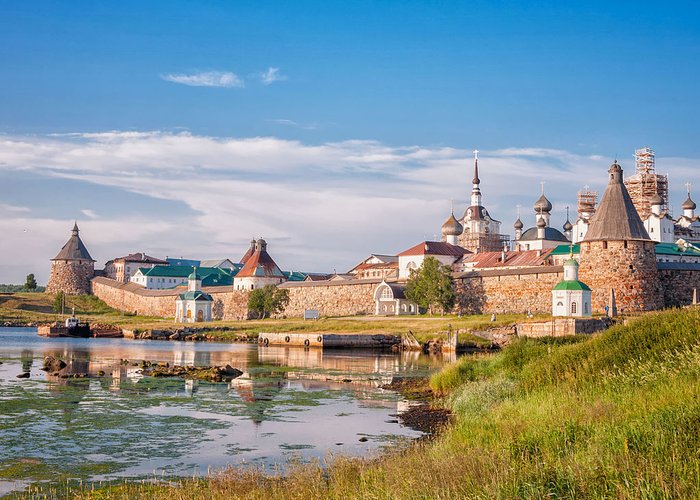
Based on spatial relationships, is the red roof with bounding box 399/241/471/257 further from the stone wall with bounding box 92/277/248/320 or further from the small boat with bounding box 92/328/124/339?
the small boat with bounding box 92/328/124/339

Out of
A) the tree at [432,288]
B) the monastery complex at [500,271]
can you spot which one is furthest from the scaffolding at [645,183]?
the tree at [432,288]

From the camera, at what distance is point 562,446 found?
8.09 m

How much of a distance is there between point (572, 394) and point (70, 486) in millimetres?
6623

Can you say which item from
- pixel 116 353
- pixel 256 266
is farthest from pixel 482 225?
pixel 116 353

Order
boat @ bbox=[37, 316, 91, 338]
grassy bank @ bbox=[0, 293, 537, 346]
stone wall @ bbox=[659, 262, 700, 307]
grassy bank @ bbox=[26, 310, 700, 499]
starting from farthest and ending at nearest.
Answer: boat @ bbox=[37, 316, 91, 338] < stone wall @ bbox=[659, 262, 700, 307] < grassy bank @ bbox=[0, 293, 537, 346] < grassy bank @ bbox=[26, 310, 700, 499]

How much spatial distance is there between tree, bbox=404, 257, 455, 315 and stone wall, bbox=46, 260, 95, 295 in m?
47.2

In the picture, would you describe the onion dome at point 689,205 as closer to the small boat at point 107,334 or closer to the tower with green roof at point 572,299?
the tower with green roof at point 572,299

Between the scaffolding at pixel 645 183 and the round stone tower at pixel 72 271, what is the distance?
185 feet

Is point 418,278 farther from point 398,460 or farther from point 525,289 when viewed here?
point 398,460

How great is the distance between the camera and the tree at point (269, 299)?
6269cm

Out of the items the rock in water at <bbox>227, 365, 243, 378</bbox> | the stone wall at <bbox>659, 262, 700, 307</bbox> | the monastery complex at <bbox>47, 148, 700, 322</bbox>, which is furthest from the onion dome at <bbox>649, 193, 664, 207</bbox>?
the rock in water at <bbox>227, 365, 243, 378</bbox>

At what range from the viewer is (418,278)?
5369 cm

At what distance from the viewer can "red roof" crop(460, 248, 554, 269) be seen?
2350 inches

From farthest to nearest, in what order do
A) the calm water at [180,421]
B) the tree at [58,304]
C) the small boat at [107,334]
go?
the tree at [58,304] < the small boat at [107,334] < the calm water at [180,421]
